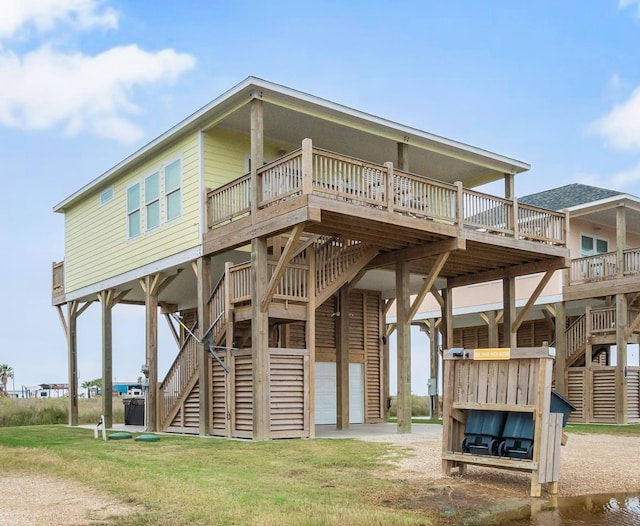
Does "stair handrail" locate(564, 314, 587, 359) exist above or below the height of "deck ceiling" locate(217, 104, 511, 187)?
below

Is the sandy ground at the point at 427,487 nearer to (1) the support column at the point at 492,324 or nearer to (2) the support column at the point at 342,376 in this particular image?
(2) the support column at the point at 342,376

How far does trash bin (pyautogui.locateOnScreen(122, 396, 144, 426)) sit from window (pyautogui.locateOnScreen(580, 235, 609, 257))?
16.3 meters

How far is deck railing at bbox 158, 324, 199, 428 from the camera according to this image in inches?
733

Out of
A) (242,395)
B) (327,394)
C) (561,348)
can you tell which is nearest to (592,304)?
(561,348)

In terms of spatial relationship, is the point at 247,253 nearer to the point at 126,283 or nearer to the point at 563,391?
the point at 126,283

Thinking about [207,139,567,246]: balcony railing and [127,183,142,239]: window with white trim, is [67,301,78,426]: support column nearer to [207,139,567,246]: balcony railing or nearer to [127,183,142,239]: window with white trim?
[127,183,142,239]: window with white trim

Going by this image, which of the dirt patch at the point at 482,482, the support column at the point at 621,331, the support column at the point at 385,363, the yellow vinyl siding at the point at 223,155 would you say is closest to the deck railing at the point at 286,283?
the yellow vinyl siding at the point at 223,155

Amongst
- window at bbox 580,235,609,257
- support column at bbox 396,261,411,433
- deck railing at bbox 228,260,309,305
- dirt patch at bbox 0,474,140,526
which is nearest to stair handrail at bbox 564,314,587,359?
window at bbox 580,235,609,257

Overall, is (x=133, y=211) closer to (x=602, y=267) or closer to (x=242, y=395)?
(x=242, y=395)

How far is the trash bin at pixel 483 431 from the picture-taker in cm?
978

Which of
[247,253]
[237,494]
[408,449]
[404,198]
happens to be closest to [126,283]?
[247,253]

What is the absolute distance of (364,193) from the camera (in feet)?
52.0

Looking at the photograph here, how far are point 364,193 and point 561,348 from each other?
47.5 ft

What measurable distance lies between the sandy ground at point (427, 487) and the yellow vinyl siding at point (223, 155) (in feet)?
26.5
